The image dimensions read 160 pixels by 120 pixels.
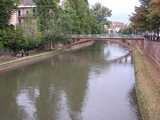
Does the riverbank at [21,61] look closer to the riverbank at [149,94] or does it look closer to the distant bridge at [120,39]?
the distant bridge at [120,39]

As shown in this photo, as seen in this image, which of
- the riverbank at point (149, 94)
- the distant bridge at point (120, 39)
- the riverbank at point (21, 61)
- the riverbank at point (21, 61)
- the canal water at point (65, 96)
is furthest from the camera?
the distant bridge at point (120, 39)

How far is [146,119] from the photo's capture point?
1623cm

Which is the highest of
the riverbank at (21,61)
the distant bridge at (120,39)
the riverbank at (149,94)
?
the distant bridge at (120,39)

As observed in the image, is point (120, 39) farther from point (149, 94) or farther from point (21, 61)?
point (149, 94)

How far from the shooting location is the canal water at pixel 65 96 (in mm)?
22312

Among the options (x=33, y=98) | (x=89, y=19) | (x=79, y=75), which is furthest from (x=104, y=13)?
(x=33, y=98)

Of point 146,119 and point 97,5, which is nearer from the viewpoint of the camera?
point 146,119

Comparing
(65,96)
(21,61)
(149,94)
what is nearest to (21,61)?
(21,61)

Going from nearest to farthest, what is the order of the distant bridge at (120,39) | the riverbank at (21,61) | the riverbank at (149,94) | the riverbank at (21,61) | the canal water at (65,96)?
the riverbank at (149,94), the canal water at (65,96), the riverbank at (21,61), the riverbank at (21,61), the distant bridge at (120,39)

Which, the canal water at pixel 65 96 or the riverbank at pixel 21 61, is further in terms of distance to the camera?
the riverbank at pixel 21 61

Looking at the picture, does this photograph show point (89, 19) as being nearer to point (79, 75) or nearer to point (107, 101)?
point (79, 75)

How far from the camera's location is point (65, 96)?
91.8 feet

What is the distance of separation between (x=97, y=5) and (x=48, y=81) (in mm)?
88514

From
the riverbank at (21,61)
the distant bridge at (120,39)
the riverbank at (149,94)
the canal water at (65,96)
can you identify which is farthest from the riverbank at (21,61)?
the riverbank at (149,94)
